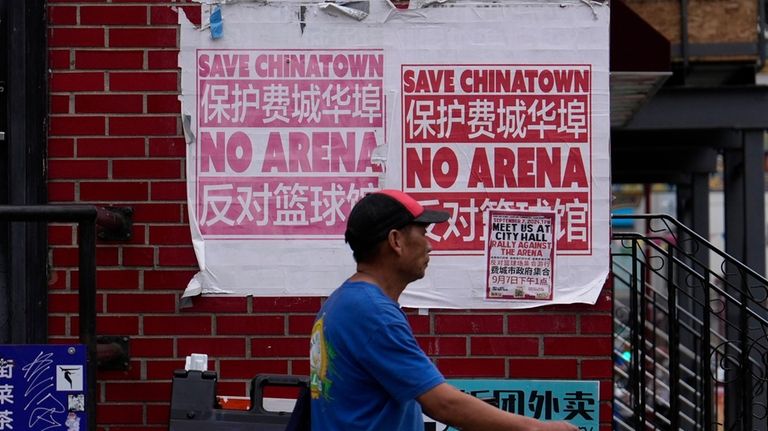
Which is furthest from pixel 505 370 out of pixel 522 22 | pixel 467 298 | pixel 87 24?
pixel 87 24

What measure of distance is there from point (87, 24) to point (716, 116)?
7.90 metres

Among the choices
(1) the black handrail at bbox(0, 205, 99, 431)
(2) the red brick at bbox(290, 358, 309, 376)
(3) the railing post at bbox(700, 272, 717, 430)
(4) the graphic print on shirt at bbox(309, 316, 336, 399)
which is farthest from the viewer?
(3) the railing post at bbox(700, 272, 717, 430)

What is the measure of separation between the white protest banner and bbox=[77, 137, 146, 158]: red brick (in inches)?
8.7

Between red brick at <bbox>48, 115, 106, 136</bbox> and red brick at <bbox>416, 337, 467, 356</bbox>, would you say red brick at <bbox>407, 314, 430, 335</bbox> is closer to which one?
red brick at <bbox>416, 337, 467, 356</bbox>

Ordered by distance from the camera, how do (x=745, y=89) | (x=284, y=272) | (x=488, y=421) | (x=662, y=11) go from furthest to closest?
(x=662, y=11) → (x=745, y=89) → (x=284, y=272) → (x=488, y=421)

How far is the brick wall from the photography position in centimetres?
461

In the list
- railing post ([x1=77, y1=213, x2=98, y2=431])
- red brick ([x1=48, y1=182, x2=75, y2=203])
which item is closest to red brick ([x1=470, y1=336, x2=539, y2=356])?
railing post ([x1=77, y1=213, x2=98, y2=431])

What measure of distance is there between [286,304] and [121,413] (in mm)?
820

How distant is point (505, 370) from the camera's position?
461cm

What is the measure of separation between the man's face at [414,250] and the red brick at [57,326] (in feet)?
6.74

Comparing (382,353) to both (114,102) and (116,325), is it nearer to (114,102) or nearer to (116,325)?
(116,325)

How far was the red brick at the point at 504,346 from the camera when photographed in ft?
15.1

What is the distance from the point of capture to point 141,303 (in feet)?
15.2

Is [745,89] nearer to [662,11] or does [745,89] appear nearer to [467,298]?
[662,11]
